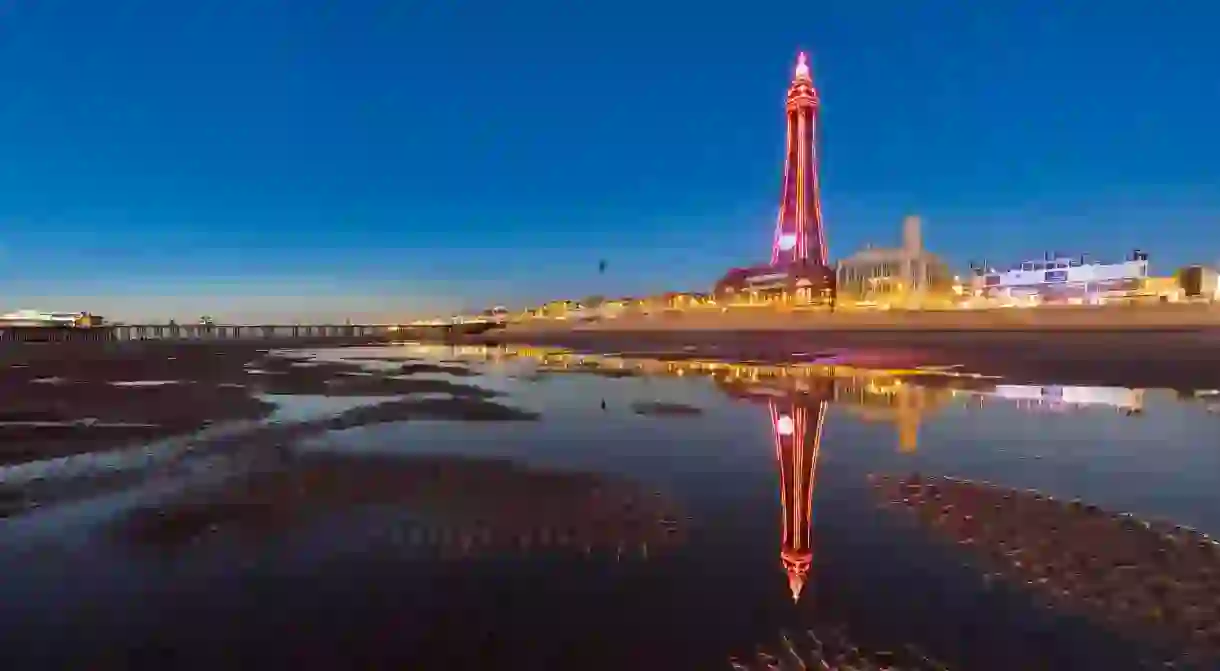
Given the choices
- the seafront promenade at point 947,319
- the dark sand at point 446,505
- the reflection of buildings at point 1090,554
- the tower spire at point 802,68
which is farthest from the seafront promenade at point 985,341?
the tower spire at point 802,68

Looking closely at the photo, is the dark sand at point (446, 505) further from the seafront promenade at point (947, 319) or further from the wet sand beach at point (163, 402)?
the seafront promenade at point (947, 319)

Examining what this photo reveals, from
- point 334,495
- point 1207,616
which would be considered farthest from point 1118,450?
point 334,495

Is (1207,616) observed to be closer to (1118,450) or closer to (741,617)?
(741,617)

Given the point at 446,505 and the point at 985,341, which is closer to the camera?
the point at 446,505

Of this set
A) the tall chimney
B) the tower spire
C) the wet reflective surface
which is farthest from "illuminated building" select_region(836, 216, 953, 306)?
the wet reflective surface

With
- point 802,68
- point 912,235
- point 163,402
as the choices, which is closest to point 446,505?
point 163,402

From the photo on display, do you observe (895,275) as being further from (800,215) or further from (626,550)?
(626,550)
